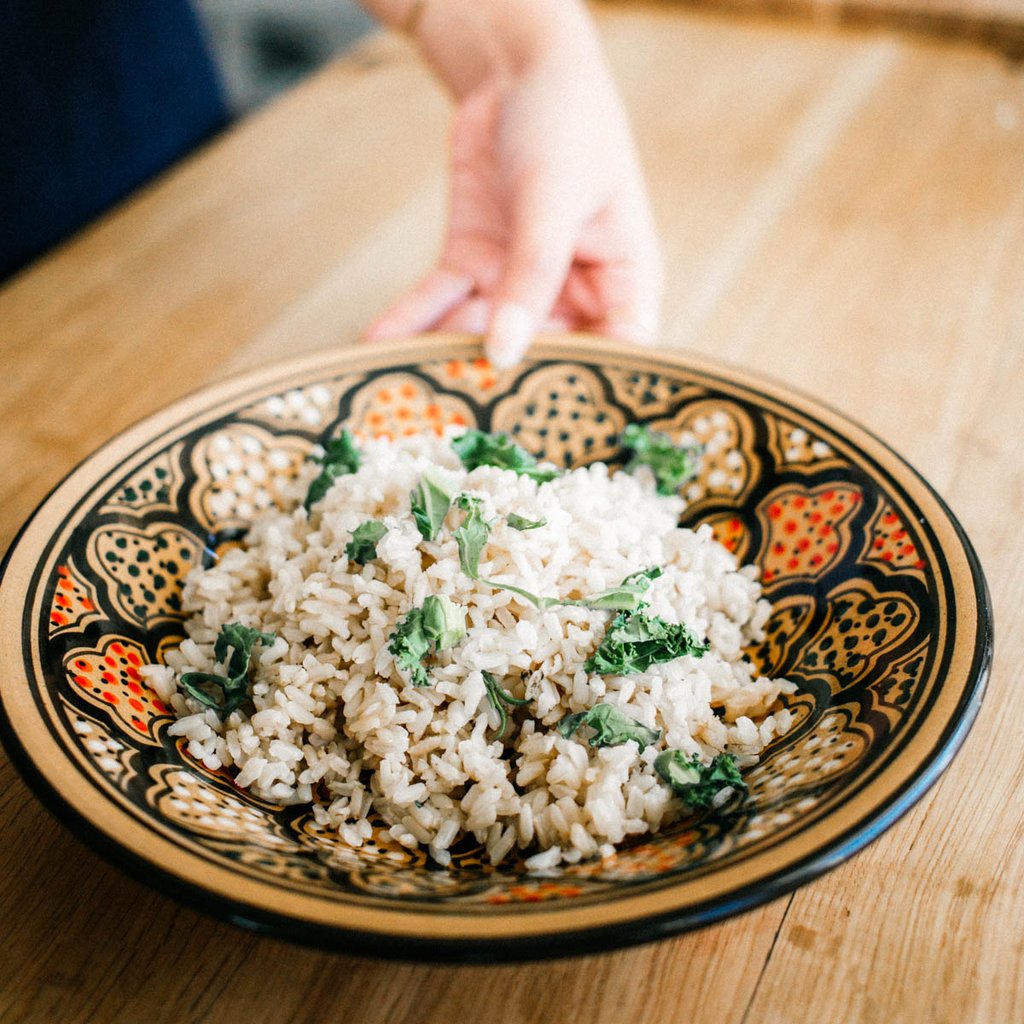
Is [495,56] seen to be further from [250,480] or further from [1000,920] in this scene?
[1000,920]

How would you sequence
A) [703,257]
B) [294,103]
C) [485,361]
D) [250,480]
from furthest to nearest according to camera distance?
[294,103] < [703,257] < [485,361] < [250,480]

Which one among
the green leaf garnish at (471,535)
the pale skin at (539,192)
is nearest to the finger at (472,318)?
the pale skin at (539,192)

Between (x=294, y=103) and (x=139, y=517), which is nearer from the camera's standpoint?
(x=139, y=517)

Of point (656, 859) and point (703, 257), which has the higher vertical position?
point (656, 859)

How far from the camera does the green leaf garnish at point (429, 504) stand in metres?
1.12

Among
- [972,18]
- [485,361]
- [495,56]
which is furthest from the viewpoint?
[972,18]

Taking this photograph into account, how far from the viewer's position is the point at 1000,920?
0.95 metres

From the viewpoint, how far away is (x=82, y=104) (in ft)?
7.06

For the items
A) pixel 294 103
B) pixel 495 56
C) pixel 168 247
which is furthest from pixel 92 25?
pixel 495 56

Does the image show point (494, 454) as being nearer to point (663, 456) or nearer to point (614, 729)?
point (663, 456)

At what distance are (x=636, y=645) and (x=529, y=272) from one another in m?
0.76

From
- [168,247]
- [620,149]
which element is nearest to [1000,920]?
[620,149]

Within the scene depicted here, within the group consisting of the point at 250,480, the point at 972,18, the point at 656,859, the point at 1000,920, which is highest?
the point at 250,480

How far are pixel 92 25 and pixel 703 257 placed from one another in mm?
1385
